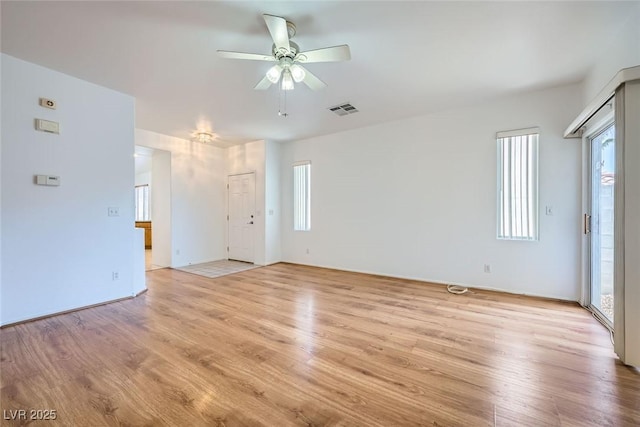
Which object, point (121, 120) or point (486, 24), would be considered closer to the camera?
point (486, 24)

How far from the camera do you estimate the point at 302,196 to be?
6.14 m

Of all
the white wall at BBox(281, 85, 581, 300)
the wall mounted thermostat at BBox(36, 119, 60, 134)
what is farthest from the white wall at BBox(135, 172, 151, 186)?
the wall mounted thermostat at BBox(36, 119, 60, 134)

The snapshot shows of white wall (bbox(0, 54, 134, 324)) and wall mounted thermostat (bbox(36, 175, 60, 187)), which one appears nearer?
white wall (bbox(0, 54, 134, 324))

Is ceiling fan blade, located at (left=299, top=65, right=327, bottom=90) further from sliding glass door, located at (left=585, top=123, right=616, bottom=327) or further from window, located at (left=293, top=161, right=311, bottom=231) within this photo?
window, located at (left=293, top=161, right=311, bottom=231)

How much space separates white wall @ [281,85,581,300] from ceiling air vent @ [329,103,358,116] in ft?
2.88

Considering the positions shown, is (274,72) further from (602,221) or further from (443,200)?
(602,221)

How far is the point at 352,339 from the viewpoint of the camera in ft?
8.21

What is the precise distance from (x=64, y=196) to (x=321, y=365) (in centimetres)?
351

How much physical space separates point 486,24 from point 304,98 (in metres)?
2.23

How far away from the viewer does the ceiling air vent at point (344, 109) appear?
161 inches

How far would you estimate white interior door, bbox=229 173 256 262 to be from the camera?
6.22 meters

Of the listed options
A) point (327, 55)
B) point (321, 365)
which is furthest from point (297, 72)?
point (321, 365)

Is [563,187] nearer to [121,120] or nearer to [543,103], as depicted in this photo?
[543,103]

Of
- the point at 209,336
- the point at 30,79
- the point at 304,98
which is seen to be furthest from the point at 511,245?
the point at 30,79
